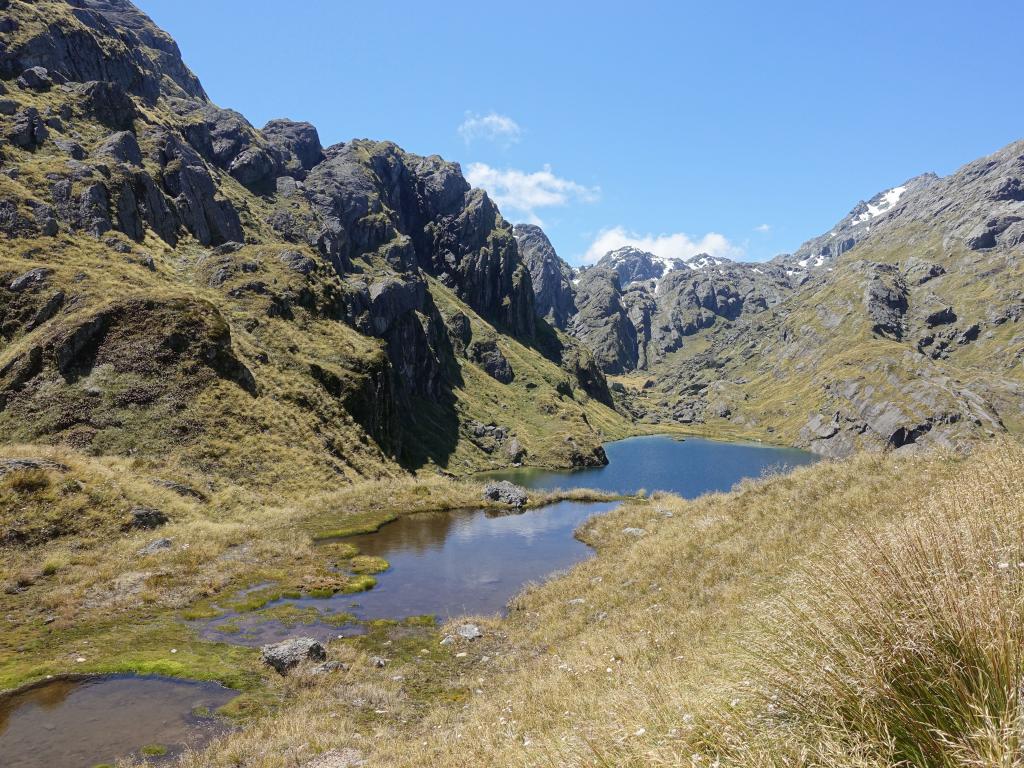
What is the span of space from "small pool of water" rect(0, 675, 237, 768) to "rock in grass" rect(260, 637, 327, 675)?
1.81 meters

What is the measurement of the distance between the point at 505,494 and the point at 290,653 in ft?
124

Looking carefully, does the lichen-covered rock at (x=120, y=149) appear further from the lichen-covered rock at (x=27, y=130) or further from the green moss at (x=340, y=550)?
the green moss at (x=340, y=550)

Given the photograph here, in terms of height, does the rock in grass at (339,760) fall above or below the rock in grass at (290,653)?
above

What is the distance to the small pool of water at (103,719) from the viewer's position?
12914 millimetres

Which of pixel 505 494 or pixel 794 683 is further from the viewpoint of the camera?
pixel 505 494

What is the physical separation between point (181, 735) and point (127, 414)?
41951 millimetres

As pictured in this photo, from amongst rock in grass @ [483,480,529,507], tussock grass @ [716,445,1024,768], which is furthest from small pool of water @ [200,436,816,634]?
tussock grass @ [716,445,1024,768]

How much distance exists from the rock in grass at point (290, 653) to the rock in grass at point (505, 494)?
35.5 meters

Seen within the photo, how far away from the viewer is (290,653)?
60.7 feet

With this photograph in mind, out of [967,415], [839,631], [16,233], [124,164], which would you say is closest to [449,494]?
[839,631]

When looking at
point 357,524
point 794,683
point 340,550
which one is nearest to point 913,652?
point 794,683

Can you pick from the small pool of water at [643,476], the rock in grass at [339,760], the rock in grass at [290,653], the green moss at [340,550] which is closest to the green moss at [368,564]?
the green moss at [340,550]

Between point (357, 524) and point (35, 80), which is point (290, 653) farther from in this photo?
point (35, 80)

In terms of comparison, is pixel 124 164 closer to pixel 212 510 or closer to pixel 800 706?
pixel 212 510
